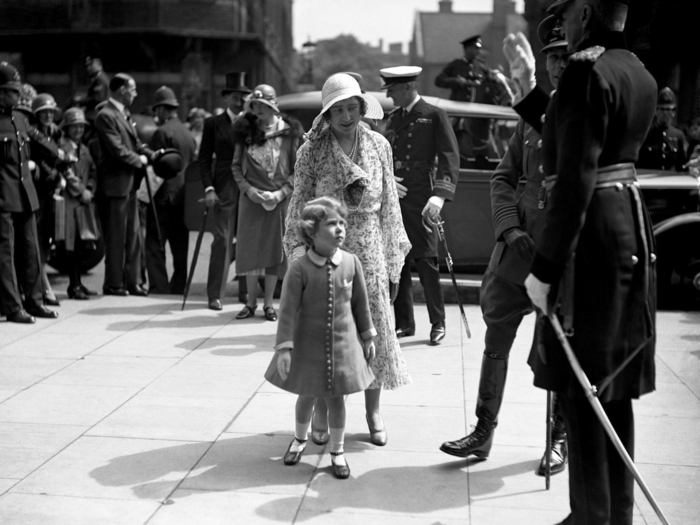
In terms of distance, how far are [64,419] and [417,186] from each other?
351cm

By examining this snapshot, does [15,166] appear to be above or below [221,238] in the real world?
above

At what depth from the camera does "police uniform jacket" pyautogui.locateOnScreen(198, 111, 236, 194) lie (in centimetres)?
892

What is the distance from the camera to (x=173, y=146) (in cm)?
1000

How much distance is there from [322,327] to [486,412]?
929 mm

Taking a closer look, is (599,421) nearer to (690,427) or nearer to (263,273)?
A: (690,427)

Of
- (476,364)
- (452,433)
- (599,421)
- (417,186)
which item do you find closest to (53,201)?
(417,186)

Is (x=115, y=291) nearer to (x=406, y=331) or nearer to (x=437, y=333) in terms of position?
(x=406, y=331)

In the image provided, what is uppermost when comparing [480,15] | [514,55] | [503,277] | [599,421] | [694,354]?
[480,15]

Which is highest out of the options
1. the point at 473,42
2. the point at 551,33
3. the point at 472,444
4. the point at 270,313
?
the point at 473,42

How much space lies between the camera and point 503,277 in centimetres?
452

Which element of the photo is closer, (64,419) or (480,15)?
(64,419)

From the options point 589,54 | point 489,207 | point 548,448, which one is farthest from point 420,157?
point 589,54

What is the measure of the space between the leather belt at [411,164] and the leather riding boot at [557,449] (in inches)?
123

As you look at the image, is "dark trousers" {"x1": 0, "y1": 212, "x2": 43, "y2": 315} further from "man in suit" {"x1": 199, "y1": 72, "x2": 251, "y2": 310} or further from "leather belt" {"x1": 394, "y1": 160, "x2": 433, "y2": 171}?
"leather belt" {"x1": 394, "y1": 160, "x2": 433, "y2": 171}
